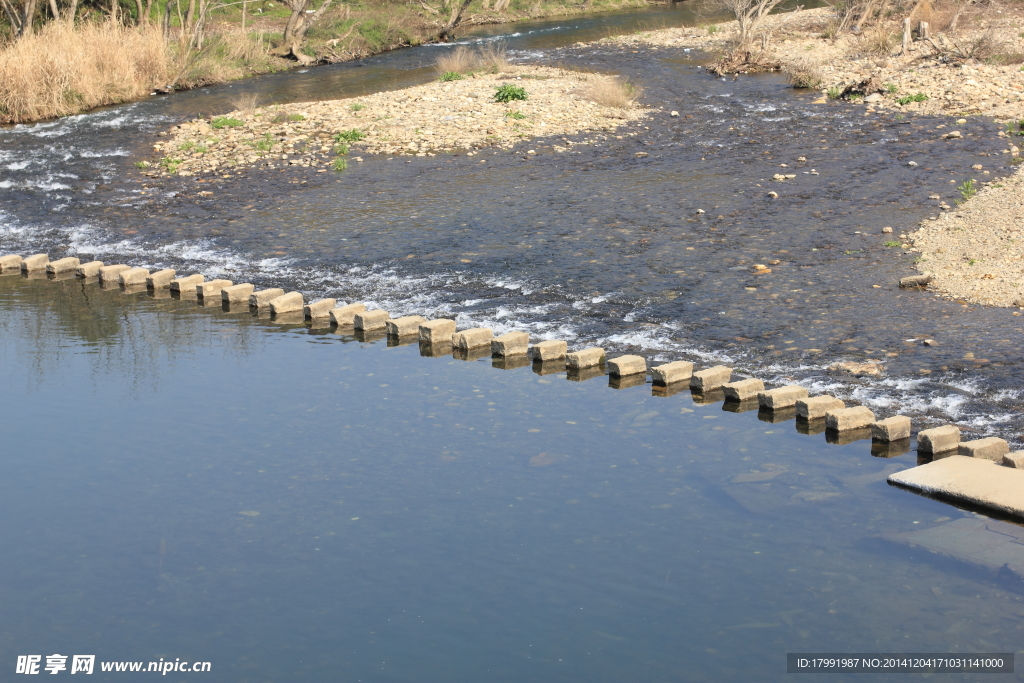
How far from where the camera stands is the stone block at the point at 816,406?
782 centimetres

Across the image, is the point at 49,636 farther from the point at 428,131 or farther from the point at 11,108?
the point at 11,108

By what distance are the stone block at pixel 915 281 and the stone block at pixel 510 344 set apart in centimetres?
421

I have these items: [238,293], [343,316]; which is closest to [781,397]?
[343,316]

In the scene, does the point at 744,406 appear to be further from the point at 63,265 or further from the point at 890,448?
the point at 63,265

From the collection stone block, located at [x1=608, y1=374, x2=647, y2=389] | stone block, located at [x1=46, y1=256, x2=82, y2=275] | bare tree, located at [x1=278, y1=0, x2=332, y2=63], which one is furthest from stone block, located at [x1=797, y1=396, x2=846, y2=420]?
bare tree, located at [x1=278, y1=0, x2=332, y2=63]

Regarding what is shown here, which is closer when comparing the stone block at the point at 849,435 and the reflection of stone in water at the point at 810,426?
the stone block at the point at 849,435

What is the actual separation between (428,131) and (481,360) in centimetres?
1158

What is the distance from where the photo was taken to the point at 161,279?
12047 millimetres

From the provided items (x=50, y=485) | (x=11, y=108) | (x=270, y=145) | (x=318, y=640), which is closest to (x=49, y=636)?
(x=318, y=640)

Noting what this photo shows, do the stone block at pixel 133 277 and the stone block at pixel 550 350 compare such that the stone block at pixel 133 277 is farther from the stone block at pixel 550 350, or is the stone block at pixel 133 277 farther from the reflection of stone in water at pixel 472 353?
the stone block at pixel 550 350

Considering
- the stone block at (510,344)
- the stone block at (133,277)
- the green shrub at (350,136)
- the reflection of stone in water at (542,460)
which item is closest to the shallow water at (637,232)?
the stone block at (510,344)

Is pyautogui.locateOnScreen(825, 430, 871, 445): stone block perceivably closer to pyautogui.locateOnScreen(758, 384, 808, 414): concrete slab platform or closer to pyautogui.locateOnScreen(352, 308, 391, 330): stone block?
pyautogui.locateOnScreen(758, 384, 808, 414): concrete slab platform

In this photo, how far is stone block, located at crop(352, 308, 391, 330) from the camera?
33.8ft

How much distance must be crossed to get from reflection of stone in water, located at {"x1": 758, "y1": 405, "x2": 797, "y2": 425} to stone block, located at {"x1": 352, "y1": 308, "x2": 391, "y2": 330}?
3.97m
